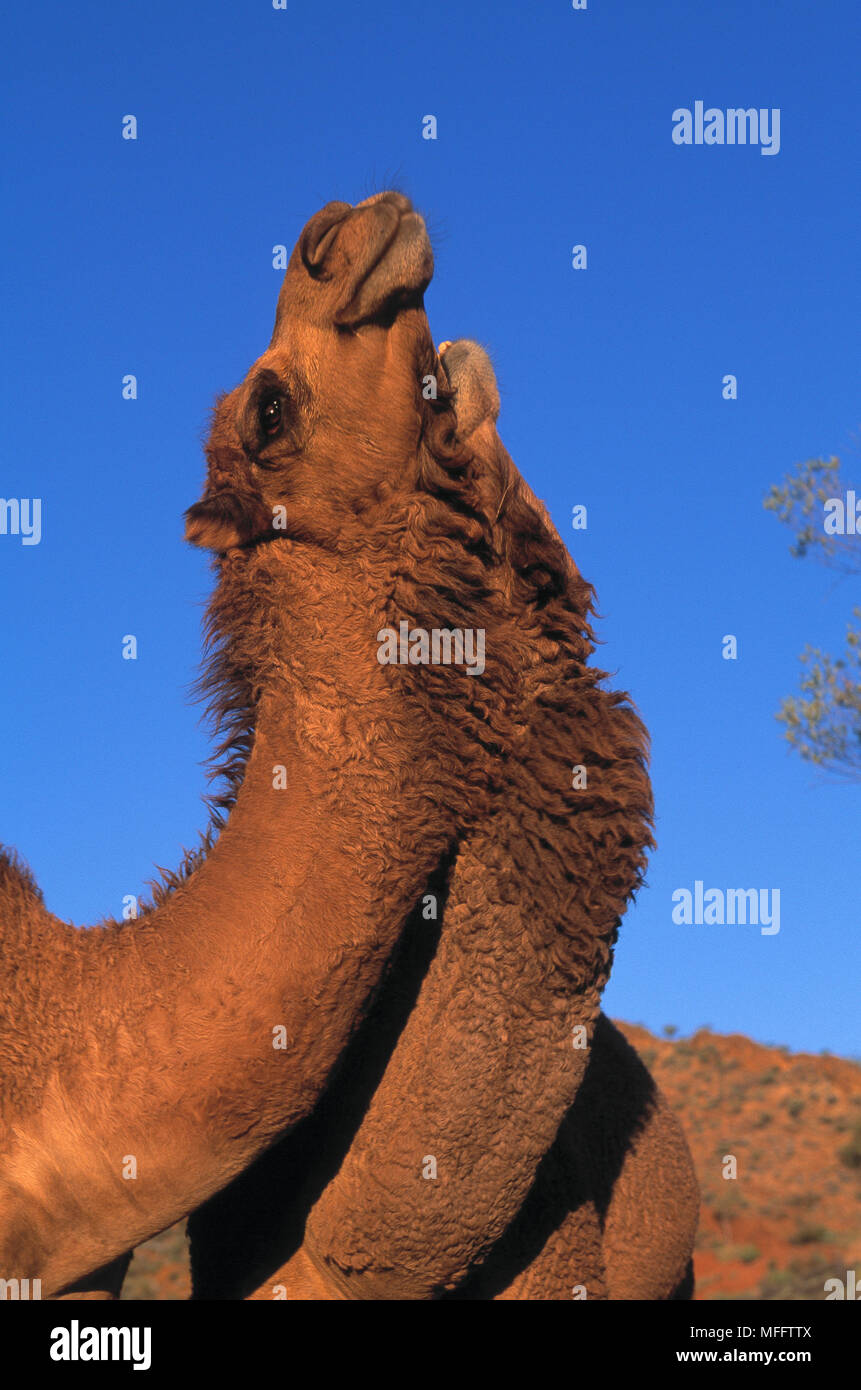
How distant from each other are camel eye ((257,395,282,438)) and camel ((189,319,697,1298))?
458 millimetres

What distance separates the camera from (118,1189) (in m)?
2.84

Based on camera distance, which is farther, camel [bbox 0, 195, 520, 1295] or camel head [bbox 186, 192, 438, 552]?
camel head [bbox 186, 192, 438, 552]

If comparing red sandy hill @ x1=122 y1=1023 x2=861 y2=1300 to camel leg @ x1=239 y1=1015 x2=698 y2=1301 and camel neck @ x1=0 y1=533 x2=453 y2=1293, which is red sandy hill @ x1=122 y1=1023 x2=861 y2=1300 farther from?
camel neck @ x1=0 y1=533 x2=453 y2=1293

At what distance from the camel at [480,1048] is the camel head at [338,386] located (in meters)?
0.22

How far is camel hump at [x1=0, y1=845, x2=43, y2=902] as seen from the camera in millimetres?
3211

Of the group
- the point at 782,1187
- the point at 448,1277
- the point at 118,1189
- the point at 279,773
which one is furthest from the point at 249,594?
the point at 782,1187

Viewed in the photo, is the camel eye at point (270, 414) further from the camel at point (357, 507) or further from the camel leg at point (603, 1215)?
the camel leg at point (603, 1215)

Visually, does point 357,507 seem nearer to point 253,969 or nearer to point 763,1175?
point 253,969

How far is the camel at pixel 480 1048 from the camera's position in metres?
3.05

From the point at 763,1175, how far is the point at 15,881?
1092 centimetres

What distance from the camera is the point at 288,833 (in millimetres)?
3018

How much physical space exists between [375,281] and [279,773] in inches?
47.7

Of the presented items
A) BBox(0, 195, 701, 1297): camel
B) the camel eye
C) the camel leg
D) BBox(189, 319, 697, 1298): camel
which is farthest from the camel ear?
the camel leg

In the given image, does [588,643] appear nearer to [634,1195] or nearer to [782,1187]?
[634,1195]
